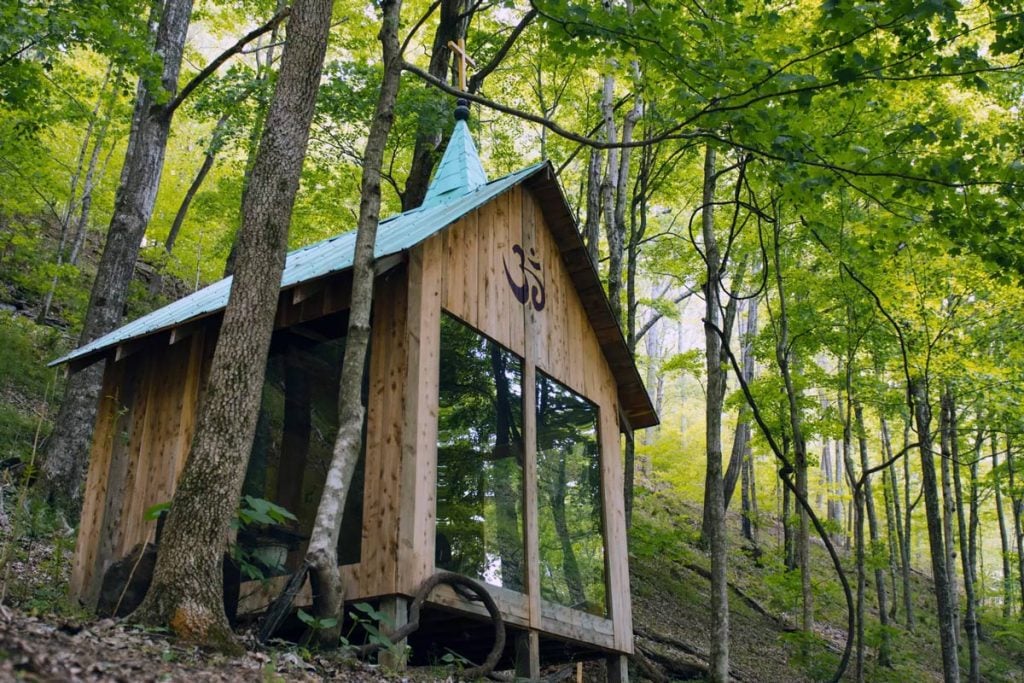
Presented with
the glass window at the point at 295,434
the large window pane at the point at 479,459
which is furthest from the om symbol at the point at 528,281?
the glass window at the point at 295,434

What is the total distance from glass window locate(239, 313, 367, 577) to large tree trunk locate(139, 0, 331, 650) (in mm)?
1547

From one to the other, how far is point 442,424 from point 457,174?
14.0 feet

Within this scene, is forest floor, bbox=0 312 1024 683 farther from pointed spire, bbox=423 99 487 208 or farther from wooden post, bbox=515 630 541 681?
pointed spire, bbox=423 99 487 208

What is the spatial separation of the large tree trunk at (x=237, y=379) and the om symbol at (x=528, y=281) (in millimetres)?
3087

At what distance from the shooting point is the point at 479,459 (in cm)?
781

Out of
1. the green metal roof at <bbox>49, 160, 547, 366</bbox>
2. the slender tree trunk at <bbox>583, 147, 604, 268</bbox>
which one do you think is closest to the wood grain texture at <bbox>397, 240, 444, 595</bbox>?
the green metal roof at <bbox>49, 160, 547, 366</bbox>

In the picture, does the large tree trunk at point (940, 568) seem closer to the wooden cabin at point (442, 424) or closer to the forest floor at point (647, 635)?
the forest floor at point (647, 635)

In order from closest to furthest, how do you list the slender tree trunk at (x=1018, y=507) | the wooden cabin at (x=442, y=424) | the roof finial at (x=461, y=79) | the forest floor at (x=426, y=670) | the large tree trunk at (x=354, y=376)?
the forest floor at (x=426, y=670)
the large tree trunk at (x=354, y=376)
the wooden cabin at (x=442, y=424)
the roof finial at (x=461, y=79)
the slender tree trunk at (x=1018, y=507)

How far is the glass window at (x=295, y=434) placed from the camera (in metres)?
7.33

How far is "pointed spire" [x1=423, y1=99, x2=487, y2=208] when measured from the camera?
10367 mm

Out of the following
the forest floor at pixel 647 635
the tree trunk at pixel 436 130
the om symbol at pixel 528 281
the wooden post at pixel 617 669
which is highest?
the tree trunk at pixel 436 130

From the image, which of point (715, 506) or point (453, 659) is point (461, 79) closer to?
point (715, 506)

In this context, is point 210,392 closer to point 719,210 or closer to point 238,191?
point 238,191

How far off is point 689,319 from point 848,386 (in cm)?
3469
